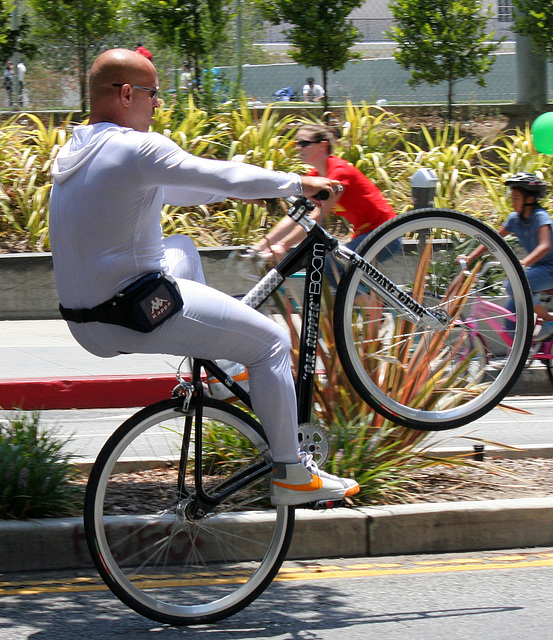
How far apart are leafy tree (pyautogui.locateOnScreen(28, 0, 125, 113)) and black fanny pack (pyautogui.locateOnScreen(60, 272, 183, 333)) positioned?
12.7 metres

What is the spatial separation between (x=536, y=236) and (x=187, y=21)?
9.07m

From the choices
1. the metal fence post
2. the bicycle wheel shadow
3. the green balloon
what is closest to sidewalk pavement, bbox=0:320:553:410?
the metal fence post

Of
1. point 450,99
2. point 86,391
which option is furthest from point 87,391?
point 450,99

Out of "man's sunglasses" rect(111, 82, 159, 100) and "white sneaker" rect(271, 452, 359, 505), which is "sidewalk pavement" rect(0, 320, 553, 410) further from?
"man's sunglasses" rect(111, 82, 159, 100)

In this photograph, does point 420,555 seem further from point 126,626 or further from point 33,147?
point 33,147

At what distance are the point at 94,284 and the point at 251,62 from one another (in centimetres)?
3194

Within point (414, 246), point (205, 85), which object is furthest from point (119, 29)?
point (414, 246)

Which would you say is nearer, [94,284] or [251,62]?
[94,284]

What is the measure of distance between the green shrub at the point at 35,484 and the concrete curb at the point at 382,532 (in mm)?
126

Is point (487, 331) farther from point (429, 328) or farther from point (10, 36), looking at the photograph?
point (10, 36)

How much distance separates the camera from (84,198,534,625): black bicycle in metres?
3.77

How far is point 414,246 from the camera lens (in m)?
4.57

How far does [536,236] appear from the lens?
28.0ft

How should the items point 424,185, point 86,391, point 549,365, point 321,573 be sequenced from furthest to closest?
point 549,365 < point 86,391 < point 424,185 < point 321,573
